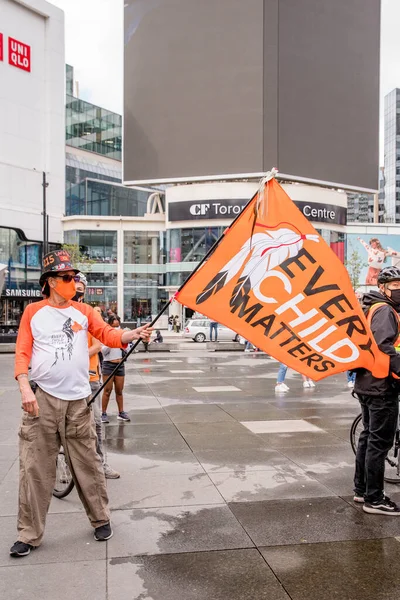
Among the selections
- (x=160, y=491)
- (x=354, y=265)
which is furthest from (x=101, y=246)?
(x=160, y=491)

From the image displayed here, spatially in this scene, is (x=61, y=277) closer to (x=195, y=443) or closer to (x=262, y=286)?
(x=262, y=286)

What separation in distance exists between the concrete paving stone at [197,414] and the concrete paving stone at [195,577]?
506 centimetres

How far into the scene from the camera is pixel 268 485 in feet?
18.6

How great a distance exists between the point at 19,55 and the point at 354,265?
1421 inches

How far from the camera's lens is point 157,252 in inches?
2287

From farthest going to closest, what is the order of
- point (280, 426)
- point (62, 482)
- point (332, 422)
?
point (332, 422) → point (280, 426) → point (62, 482)

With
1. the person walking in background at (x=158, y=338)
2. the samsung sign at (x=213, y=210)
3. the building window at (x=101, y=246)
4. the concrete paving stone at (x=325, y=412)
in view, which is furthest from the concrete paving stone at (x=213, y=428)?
the building window at (x=101, y=246)

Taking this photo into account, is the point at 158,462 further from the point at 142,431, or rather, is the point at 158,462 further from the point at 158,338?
the point at 158,338

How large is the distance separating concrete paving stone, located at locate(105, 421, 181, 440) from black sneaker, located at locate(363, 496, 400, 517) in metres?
3.61

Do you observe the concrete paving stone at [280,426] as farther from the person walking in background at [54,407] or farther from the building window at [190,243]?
the building window at [190,243]

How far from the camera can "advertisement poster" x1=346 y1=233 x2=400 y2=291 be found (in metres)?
59.1

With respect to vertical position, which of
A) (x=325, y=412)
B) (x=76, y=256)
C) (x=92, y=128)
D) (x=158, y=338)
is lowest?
(x=158, y=338)

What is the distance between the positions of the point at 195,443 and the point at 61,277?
3.89 m

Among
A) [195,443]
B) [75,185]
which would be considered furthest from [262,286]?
[75,185]
